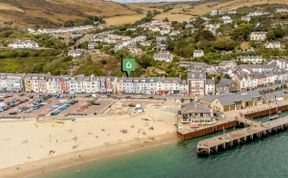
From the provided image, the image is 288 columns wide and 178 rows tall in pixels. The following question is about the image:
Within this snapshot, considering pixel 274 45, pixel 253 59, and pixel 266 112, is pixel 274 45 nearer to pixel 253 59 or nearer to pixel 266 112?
pixel 253 59

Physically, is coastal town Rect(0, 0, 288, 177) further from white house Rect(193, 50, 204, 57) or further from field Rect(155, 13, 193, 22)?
field Rect(155, 13, 193, 22)

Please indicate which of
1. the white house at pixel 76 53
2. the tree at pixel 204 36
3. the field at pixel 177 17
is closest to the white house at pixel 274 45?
the tree at pixel 204 36

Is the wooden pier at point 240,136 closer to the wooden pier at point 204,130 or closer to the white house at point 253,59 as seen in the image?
the wooden pier at point 204,130

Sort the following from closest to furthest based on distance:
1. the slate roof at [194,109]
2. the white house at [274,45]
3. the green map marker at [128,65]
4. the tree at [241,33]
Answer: the slate roof at [194,109] < the green map marker at [128,65] < the white house at [274,45] < the tree at [241,33]

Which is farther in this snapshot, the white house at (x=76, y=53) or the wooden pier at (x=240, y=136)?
the white house at (x=76, y=53)

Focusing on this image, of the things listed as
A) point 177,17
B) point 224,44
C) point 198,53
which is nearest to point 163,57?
point 198,53

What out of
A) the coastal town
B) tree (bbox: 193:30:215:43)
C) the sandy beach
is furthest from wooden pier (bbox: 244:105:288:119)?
tree (bbox: 193:30:215:43)
